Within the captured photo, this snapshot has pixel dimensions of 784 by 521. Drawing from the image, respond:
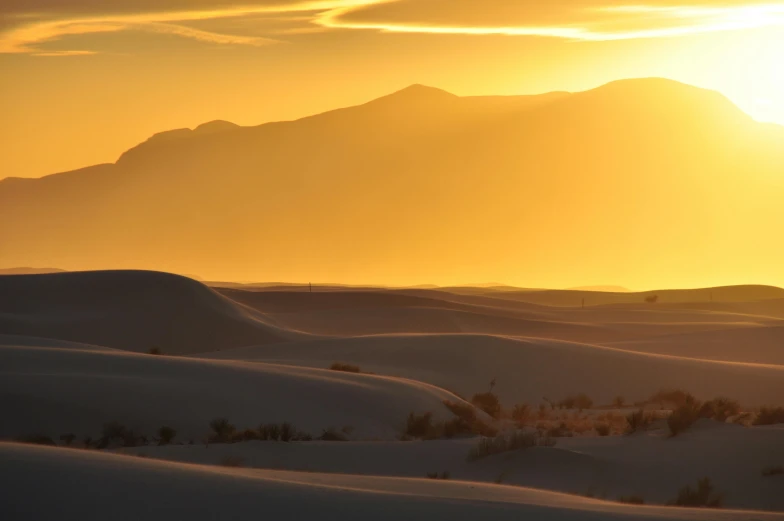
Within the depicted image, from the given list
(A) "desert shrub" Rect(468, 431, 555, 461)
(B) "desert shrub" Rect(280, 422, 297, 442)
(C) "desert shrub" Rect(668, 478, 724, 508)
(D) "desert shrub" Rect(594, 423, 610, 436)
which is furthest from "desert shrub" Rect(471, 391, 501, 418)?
(C) "desert shrub" Rect(668, 478, 724, 508)

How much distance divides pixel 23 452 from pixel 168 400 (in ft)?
31.4

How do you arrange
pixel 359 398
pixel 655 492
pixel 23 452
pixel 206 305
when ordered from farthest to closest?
1. pixel 206 305
2. pixel 359 398
3. pixel 655 492
4. pixel 23 452

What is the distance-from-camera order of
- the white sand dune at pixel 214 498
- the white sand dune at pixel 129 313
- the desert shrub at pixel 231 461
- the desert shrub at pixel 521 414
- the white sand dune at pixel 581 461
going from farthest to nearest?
the white sand dune at pixel 129 313, the desert shrub at pixel 521 414, the white sand dune at pixel 581 461, the desert shrub at pixel 231 461, the white sand dune at pixel 214 498

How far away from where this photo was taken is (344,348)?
37.4 meters

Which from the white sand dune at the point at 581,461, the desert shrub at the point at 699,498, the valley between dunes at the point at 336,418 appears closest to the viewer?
the valley between dunes at the point at 336,418

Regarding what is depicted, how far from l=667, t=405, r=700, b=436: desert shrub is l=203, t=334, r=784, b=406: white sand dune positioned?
36.6 feet

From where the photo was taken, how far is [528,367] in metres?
34.4

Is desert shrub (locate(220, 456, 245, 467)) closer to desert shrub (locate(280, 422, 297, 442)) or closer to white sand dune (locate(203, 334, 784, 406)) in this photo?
desert shrub (locate(280, 422, 297, 442))

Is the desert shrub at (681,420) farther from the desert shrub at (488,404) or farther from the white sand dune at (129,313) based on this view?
the white sand dune at (129,313)

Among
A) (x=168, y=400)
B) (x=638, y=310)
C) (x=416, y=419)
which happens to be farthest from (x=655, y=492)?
(x=638, y=310)

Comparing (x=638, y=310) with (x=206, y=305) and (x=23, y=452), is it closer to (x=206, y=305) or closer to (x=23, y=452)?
(x=206, y=305)

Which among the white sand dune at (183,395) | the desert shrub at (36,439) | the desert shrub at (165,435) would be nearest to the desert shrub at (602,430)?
the white sand dune at (183,395)

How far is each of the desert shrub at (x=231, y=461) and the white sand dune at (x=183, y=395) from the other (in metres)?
3.77

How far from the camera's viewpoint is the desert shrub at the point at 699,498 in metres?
13.2
